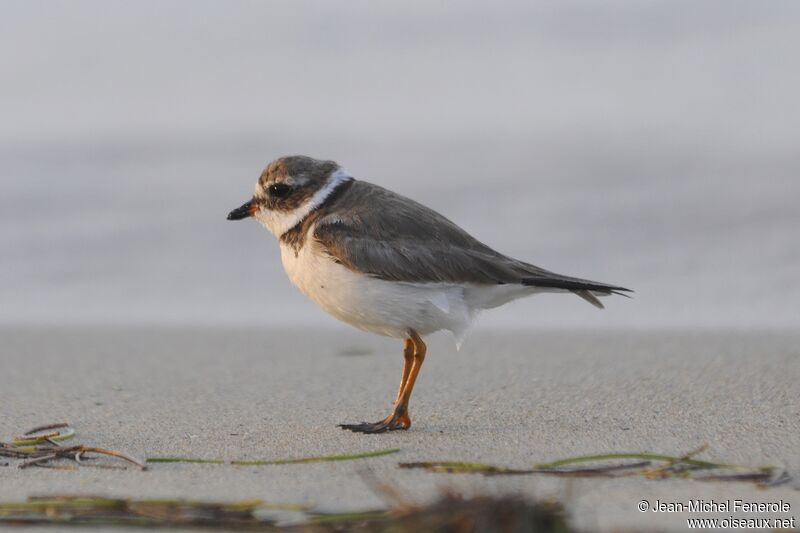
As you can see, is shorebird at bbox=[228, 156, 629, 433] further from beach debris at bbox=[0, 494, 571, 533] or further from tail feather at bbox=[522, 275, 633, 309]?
beach debris at bbox=[0, 494, 571, 533]

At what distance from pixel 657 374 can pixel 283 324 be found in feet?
12.2

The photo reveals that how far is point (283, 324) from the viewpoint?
29.0 feet

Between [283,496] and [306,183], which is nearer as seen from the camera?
[283,496]

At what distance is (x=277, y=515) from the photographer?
10.4 ft

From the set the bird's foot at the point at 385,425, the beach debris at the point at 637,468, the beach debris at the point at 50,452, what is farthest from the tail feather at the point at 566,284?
the beach debris at the point at 50,452

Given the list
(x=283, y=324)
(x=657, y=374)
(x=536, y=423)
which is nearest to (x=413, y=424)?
(x=536, y=423)

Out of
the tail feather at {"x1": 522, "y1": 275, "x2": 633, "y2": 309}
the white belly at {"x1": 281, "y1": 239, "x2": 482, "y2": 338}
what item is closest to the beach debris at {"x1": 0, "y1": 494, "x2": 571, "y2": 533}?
the white belly at {"x1": 281, "y1": 239, "x2": 482, "y2": 338}

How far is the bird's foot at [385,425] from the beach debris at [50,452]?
968mm

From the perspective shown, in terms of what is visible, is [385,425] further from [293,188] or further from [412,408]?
[293,188]

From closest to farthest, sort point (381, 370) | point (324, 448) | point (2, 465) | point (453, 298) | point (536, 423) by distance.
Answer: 1. point (2, 465)
2. point (324, 448)
3. point (536, 423)
4. point (453, 298)
5. point (381, 370)

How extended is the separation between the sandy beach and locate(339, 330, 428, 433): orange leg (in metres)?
0.10

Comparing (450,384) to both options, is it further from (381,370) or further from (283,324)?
(283,324)

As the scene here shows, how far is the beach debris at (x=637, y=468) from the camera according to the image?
3.63 m

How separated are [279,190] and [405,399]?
111 centimetres
